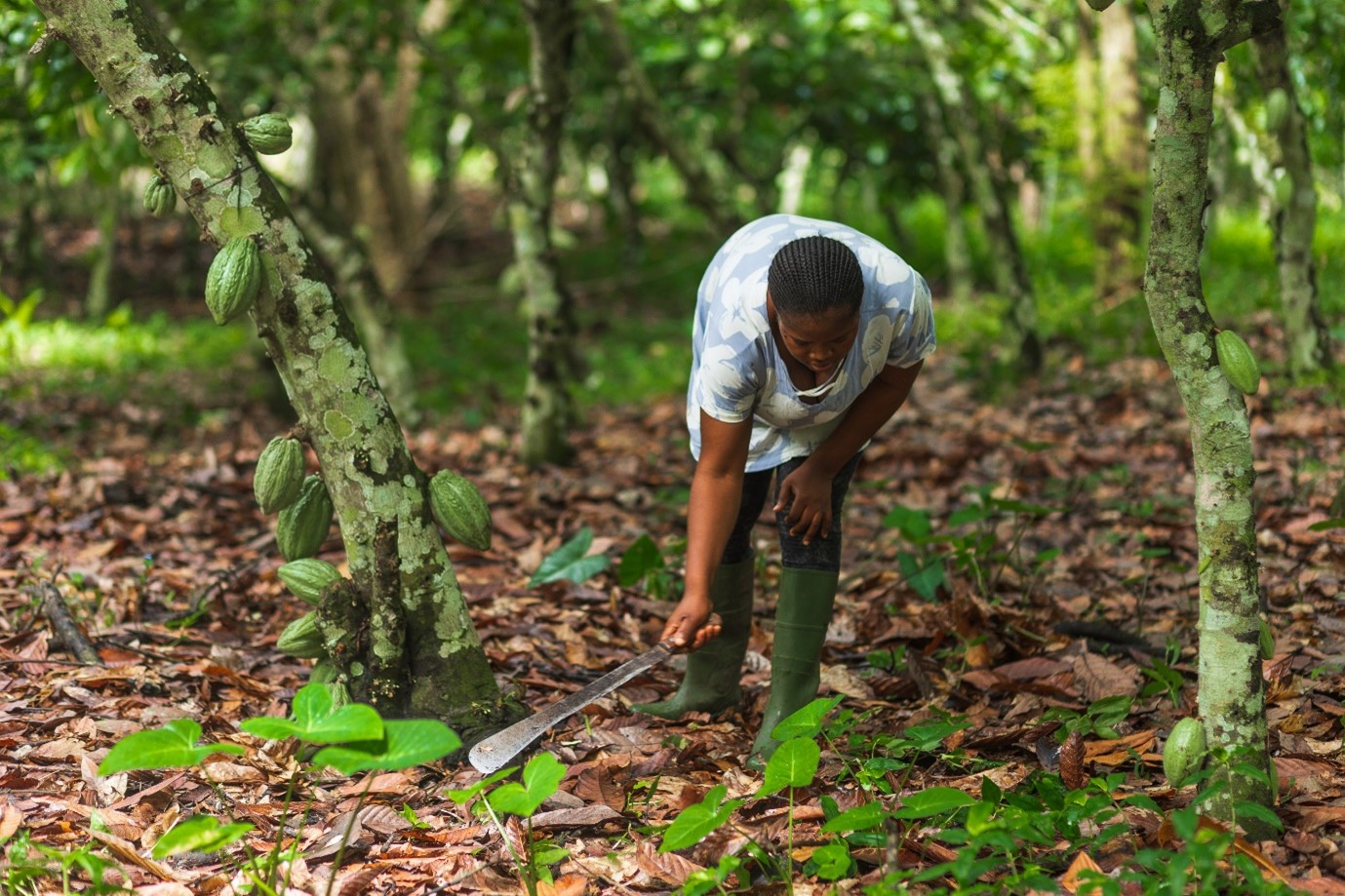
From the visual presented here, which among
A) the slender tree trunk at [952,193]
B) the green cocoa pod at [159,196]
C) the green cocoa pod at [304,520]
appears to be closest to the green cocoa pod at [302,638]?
the green cocoa pod at [304,520]

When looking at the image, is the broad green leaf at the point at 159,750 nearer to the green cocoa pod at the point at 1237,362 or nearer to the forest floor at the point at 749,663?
the forest floor at the point at 749,663

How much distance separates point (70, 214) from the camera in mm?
16781

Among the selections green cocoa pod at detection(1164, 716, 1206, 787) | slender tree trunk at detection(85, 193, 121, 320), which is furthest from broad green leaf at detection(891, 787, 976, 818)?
slender tree trunk at detection(85, 193, 121, 320)

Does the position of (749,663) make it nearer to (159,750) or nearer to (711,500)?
(711,500)

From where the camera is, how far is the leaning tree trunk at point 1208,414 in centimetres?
193

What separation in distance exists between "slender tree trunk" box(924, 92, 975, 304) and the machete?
5.71 metres

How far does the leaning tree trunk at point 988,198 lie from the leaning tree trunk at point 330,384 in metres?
4.16

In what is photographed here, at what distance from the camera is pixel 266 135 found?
2400mm

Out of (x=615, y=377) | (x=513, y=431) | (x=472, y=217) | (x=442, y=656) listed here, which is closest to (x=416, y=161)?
(x=472, y=217)

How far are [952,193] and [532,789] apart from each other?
665cm

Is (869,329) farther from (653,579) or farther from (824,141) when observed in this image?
(824,141)

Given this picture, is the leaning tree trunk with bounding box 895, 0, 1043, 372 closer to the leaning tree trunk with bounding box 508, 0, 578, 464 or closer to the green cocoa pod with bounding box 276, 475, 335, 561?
the leaning tree trunk with bounding box 508, 0, 578, 464

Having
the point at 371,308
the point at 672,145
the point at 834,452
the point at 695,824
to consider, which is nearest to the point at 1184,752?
the point at 695,824

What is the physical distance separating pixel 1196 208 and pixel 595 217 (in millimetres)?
15752
